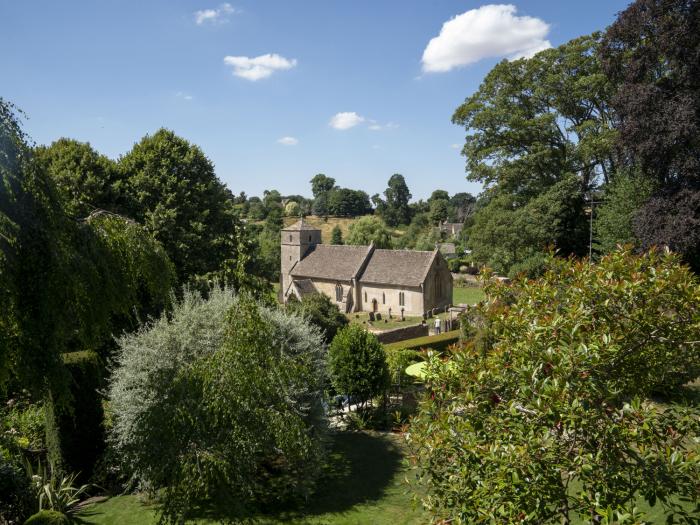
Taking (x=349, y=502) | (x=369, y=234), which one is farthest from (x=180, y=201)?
(x=369, y=234)

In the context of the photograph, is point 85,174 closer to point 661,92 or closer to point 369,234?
point 661,92

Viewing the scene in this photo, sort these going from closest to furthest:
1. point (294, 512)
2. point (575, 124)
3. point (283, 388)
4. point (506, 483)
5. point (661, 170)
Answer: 1. point (506, 483)
2. point (283, 388)
3. point (294, 512)
4. point (661, 170)
5. point (575, 124)

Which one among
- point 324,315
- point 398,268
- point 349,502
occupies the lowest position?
point 349,502

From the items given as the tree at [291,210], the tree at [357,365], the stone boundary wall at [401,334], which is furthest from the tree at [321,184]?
the tree at [357,365]

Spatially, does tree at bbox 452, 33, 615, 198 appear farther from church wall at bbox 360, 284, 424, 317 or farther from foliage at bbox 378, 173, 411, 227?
foliage at bbox 378, 173, 411, 227

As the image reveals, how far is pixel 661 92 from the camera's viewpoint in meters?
24.2

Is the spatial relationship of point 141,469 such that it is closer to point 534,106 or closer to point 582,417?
point 582,417

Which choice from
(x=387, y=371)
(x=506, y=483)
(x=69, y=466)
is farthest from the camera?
(x=387, y=371)

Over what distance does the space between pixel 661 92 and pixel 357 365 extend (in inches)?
789

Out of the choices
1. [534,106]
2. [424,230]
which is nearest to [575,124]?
[534,106]

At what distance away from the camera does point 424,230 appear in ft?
316

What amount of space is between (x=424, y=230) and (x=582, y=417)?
92.8 meters

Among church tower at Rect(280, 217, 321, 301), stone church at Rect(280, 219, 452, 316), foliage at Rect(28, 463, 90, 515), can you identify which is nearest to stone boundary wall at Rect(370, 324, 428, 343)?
stone church at Rect(280, 219, 452, 316)

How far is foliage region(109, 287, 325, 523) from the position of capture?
8.46 metres
